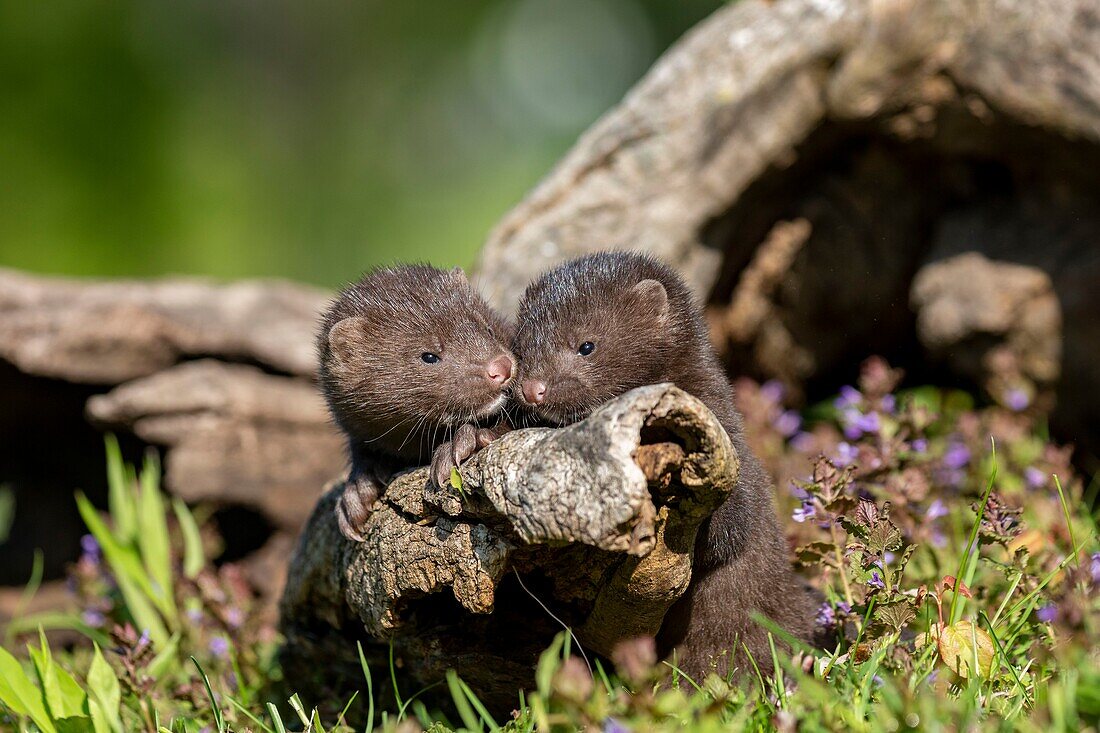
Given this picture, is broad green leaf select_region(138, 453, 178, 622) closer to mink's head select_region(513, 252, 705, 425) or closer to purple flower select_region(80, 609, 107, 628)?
purple flower select_region(80, 609, 107, 628)

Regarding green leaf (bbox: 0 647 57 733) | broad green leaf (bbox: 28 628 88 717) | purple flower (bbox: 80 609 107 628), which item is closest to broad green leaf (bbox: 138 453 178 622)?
purple flower (bbox: 80 609 107 628)

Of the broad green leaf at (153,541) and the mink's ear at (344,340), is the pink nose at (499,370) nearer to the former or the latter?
the mink's ear at (344,340)

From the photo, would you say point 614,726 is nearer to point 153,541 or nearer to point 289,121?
point 153,541

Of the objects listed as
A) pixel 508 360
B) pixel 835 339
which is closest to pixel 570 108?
pixel 835 339

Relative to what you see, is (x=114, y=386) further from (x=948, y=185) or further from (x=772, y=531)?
(x=948, y=185)

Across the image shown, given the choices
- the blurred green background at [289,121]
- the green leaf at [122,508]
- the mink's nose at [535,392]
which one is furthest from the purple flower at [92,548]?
the blurred green background at [289,121]

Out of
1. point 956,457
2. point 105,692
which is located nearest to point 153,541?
point 105,692
